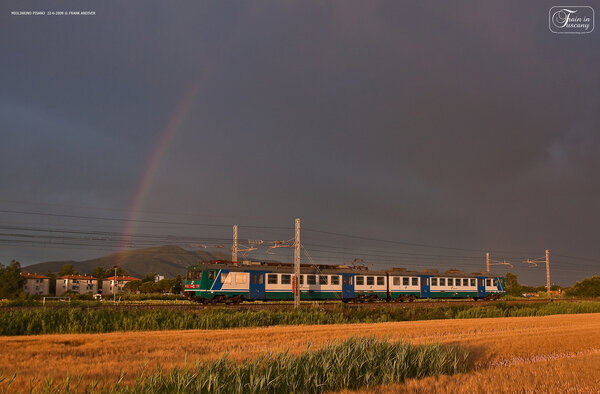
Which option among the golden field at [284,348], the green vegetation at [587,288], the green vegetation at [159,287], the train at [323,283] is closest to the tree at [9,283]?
the green vegetation at [159,287]

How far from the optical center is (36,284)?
506 feet

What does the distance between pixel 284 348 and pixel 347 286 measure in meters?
37.6

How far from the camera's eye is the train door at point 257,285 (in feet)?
153

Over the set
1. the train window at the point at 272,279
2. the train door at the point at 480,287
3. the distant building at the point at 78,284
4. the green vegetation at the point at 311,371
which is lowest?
the distant building at the point at 78,284

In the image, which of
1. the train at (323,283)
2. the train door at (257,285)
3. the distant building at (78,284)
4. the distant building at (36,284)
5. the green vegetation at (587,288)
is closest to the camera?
the train at (323,283)

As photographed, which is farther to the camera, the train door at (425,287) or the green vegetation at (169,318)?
the train door at (425,287)

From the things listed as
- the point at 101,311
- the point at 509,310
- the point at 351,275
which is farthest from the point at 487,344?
the point at 351,275

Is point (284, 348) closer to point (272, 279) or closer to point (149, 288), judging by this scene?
point (272, 279)

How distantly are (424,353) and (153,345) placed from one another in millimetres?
9491

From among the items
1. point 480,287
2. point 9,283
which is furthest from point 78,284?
point 480,287

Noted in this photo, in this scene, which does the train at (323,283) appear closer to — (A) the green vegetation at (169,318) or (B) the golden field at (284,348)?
(A) the green vegetation at (169,318)

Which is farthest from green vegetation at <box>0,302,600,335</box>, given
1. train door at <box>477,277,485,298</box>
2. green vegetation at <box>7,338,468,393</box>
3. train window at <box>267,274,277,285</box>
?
train door at <box>477,277,485,298</box>

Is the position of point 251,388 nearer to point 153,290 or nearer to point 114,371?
point 114,371

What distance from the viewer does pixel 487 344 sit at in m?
19.2
